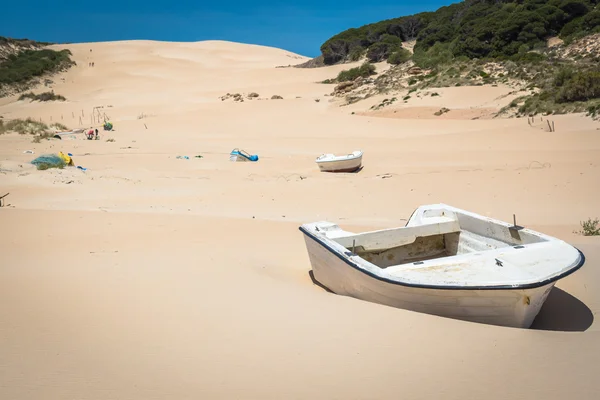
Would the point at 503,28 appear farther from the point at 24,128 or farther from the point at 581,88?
the point at 24,128

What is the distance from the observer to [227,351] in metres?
3.48

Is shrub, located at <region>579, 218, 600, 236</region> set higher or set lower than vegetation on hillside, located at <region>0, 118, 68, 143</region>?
lower

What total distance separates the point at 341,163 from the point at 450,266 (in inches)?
354

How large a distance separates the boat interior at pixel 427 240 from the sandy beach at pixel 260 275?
2.37 ft

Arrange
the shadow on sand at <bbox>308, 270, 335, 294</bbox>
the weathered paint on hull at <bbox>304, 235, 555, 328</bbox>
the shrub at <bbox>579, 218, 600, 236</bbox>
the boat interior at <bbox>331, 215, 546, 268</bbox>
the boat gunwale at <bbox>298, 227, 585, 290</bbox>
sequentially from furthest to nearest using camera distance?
the shrub at <bbox>579, 218, 600, 236</bbox>
the boat interior at <bbox>331, 215, 546, 268</bbox>
the shadow on sand at <bbox>308, 270, 335, 294</bbox>
the weathered paint on hull at <bbox>304, 235, 555, 328</bbox>
the boat gunwale at <bbox>298, 227, 585, 290</bbox>

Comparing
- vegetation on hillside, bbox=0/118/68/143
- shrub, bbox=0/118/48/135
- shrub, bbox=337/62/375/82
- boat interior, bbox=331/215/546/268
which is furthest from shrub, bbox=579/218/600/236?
shrub, bbox=337/62/375/82

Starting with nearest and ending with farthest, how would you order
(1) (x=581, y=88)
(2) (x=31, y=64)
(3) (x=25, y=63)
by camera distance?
(1) (x=581, y=88) → (2) (x=31, y=64) → (3) (x=25, y=63)

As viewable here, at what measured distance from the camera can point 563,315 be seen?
4.52 m

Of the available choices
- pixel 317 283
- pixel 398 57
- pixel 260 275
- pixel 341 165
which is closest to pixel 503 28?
pixel 398 57

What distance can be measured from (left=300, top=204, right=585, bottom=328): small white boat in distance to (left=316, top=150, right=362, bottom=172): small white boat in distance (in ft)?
23.8

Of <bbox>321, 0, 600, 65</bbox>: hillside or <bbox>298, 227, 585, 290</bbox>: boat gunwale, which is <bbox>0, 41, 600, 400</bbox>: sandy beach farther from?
<bbox>321, 0, 600, 65</bbox>: hillside

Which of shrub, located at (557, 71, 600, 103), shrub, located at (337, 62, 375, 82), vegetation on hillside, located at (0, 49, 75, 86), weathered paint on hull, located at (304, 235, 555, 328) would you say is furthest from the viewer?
vegetation on hillside, located at (0, 49, 75, 86)

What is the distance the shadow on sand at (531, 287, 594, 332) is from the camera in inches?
168

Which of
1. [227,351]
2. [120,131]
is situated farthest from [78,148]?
[227,351]
